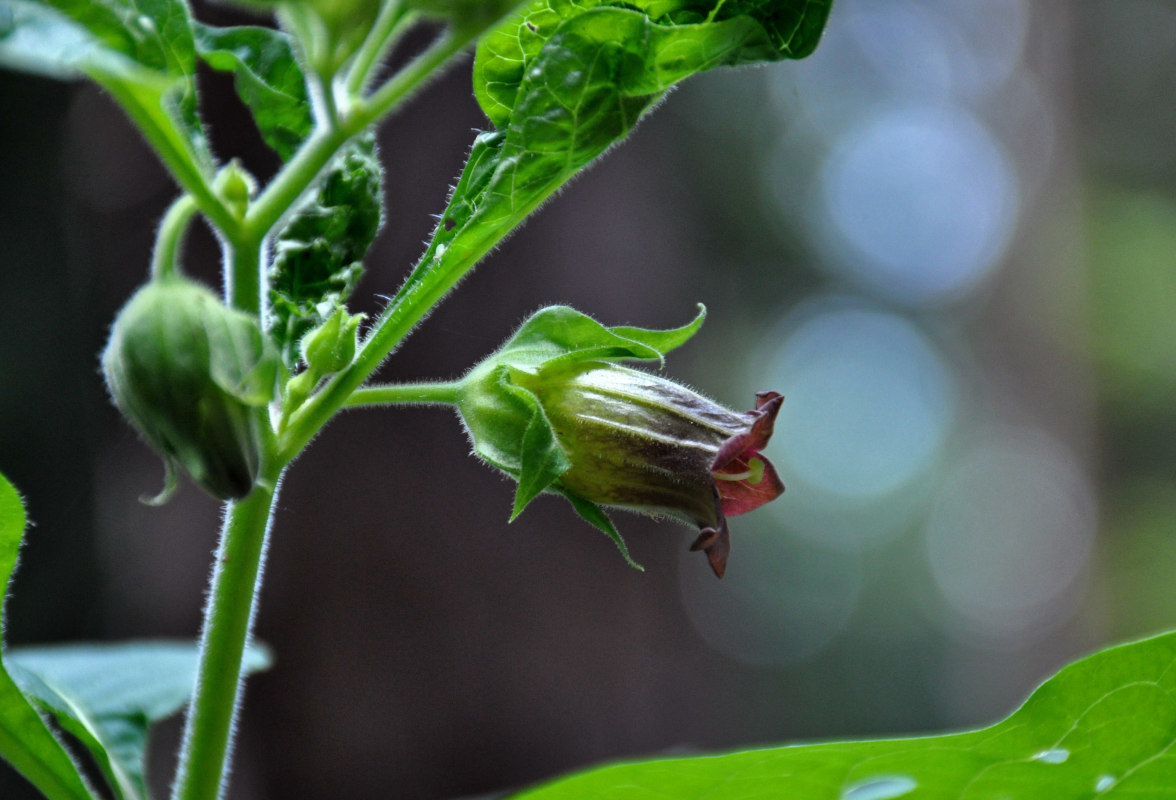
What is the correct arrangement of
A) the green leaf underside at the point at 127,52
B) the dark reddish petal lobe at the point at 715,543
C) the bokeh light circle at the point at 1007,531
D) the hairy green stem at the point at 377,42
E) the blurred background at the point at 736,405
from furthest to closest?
the bokeh light circle at the point at 1007,531
the blurred background at the point at 736,405
the dark reddish petal lobe at the point at 715,543
the hairy green stem at the point at 377,42
the green leaf underside at the point at 127,52

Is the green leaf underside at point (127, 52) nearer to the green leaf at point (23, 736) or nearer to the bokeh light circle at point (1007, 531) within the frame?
the green leaf at point (23, 736)

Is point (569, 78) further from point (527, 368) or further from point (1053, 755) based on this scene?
point (1053, 755)

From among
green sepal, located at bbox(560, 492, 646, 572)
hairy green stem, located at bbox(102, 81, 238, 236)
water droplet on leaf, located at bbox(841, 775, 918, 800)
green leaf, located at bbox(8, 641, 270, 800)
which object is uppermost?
hairy green stem, located at bbox(102, 81, 238, 236)

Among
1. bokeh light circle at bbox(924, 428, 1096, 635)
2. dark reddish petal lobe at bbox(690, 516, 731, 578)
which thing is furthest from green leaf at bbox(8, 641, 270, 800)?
bokeh light circle at bbox(924, 428, 1096, 635)

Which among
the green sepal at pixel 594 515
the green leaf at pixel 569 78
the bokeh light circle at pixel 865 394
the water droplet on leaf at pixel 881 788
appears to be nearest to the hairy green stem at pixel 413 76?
the green leaf at pixel 569 78

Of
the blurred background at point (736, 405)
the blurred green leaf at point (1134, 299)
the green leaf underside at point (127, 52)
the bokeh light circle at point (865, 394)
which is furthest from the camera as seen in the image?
the bokeh light circle at point (865, 394)

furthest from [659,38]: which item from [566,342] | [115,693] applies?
[115,693]

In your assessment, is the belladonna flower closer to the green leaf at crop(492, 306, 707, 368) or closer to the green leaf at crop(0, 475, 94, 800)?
the green leaf at crop(492, 306, 707, 368)
